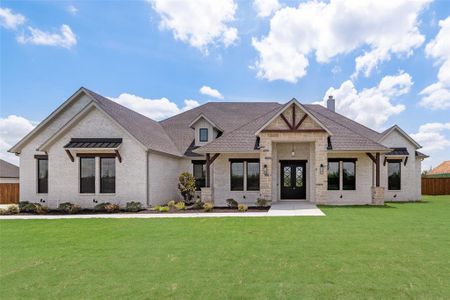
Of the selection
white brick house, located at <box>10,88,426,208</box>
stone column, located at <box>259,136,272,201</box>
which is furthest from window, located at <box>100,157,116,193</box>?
stone column, located at <box>259,136,272,201</box>

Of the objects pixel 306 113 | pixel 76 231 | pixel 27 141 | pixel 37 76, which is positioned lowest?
pixel 76 231

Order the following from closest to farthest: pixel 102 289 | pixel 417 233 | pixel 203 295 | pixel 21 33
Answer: pixel 203 295
pixel 102 289
pixel 417 233
pixel 21 33

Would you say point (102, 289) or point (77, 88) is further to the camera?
point (77, 88)

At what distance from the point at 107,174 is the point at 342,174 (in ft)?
46.3

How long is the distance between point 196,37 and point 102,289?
558 inches

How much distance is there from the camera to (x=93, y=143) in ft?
57.9

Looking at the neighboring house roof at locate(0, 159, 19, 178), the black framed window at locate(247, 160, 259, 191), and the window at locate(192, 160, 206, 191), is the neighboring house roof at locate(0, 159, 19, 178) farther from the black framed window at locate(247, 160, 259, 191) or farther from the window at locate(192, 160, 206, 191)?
the black framed window at locate(247, 160, 259, 191)

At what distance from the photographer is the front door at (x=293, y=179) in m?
20.1

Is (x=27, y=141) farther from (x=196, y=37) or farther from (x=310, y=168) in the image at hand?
(x=310, y=168)

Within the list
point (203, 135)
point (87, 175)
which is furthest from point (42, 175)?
point (203, 135)

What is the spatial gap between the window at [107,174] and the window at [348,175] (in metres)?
13.8

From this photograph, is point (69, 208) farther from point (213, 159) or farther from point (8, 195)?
point (8, 195)

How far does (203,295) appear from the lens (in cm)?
501

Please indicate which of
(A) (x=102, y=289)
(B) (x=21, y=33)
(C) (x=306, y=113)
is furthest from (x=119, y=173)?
(A) (x=102, y=289)
